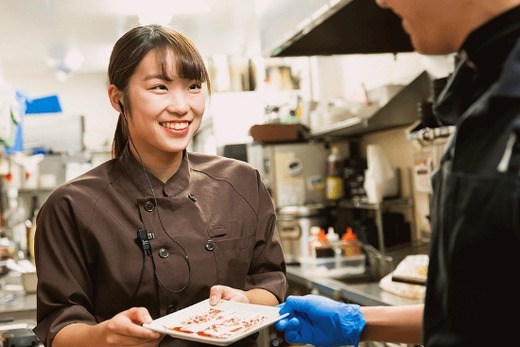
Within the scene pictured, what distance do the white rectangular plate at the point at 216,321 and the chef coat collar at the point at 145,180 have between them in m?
0.34

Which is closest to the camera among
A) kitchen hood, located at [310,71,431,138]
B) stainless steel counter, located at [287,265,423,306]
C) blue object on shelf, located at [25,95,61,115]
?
stainless steel counter, located at [287,265,423,306]

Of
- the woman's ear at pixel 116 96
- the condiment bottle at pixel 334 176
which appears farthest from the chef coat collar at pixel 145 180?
the condiment bottle at pixel 334 176

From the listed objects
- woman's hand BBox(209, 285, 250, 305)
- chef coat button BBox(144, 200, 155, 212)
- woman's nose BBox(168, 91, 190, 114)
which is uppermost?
woman's nose BBox(168, 91, 190, 114)

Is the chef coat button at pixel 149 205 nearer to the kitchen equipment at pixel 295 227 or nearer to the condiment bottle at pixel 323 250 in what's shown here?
the condiment bottle at pixel 323 250

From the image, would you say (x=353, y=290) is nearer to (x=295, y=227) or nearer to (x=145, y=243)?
(x=295, y=227)

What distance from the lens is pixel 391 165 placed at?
4.14 m

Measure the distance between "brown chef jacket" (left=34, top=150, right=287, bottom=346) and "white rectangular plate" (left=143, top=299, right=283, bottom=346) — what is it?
0.12m

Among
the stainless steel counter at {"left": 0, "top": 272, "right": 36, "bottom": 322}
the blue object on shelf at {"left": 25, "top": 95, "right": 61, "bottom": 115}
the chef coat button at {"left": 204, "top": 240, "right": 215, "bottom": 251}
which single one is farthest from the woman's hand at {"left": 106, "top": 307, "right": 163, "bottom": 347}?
the blue object on shelf at {"left": 25, "top": 95, "right": 61, "bottom": 115}

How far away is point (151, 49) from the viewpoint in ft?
5.30

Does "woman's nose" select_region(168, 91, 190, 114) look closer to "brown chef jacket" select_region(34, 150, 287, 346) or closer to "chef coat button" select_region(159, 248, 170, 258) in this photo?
"brown chef jacket" select_region(34, 150, 287, 346)

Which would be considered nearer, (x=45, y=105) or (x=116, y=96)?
(x=116, y=96)

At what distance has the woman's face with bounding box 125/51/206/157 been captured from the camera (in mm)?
1613

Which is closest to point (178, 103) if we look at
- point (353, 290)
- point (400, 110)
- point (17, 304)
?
point (353, 290)

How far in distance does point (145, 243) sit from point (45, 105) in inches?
118
